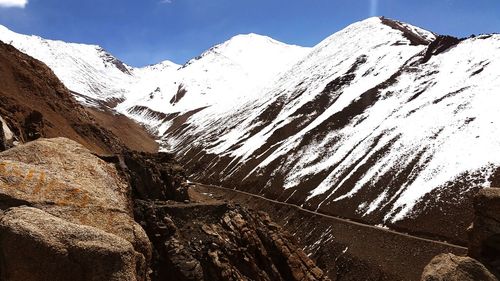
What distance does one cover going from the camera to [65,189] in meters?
15.1

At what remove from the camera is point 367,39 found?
176 m

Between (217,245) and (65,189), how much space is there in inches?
504

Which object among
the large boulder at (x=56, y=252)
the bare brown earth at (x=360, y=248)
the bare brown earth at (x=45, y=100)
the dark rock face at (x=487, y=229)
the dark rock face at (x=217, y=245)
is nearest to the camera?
the large boulder at (x=56, y=252)

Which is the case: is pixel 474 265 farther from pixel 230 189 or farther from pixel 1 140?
pixel 230 189

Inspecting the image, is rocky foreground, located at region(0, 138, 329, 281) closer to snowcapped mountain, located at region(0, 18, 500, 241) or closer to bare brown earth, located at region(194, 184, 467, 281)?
bare brown earth, located at region(194, 184, 467, 281)

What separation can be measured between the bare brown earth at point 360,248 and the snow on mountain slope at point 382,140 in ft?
7.60

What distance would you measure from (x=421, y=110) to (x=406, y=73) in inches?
1127

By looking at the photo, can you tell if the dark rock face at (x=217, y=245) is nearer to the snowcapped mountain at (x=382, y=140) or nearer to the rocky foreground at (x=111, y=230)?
the rocky foreground at (x=111, y=230)

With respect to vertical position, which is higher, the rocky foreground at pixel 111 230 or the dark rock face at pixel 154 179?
the dark rock face at pixel 154 179

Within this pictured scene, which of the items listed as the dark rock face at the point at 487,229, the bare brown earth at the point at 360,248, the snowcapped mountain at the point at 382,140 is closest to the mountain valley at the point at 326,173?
the dark rock face at the point at 487,229

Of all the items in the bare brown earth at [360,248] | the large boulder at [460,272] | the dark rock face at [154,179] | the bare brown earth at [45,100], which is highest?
the bare brown earth at [45,100]

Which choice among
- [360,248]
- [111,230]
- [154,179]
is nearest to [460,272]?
[111,230]

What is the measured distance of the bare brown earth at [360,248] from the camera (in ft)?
169

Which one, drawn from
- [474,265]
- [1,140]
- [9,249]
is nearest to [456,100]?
[474,265]
